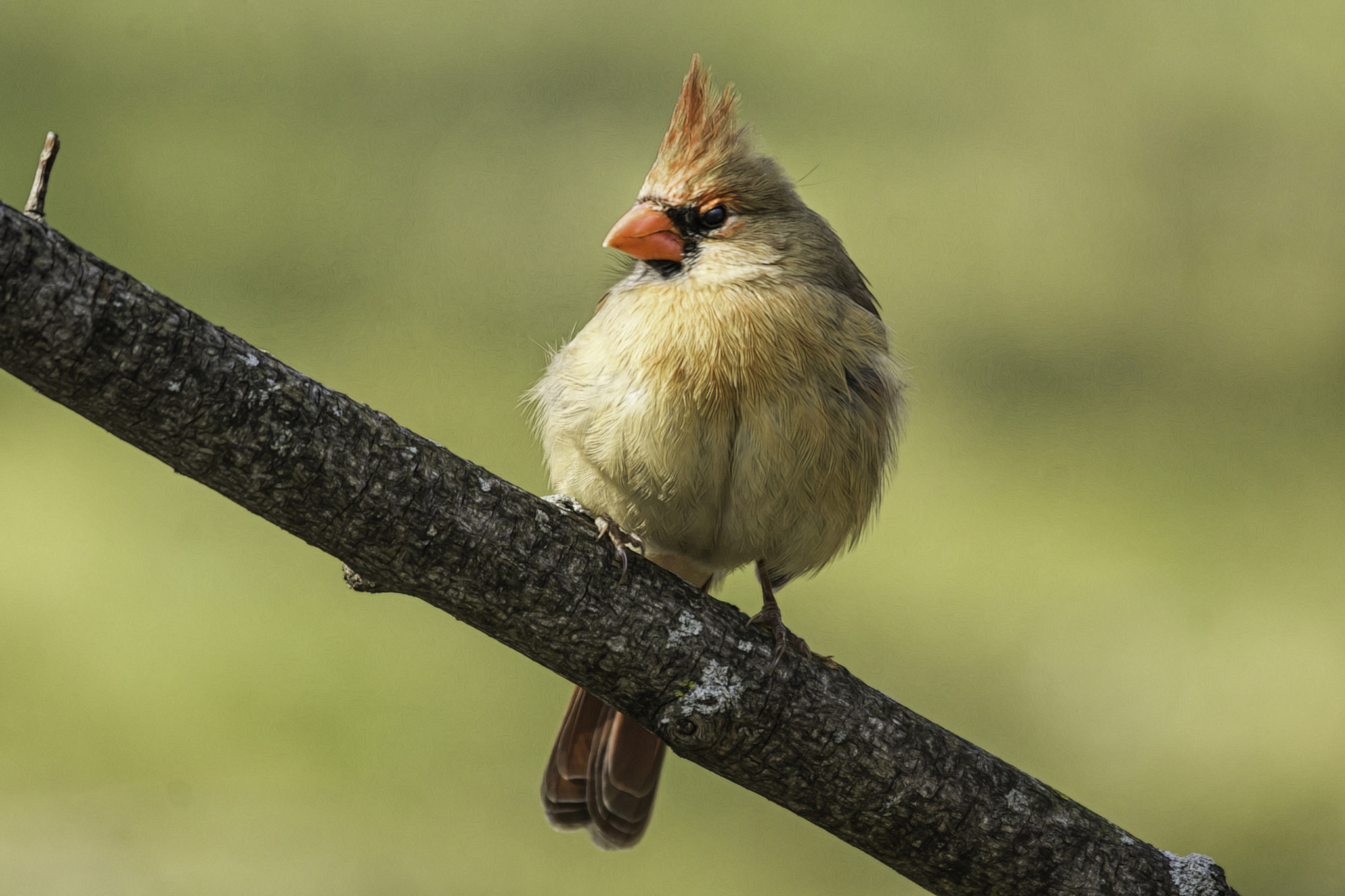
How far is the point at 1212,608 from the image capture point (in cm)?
350

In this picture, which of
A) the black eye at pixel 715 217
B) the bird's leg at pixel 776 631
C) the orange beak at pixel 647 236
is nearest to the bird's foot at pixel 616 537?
the bird's leg at pixel 776 631

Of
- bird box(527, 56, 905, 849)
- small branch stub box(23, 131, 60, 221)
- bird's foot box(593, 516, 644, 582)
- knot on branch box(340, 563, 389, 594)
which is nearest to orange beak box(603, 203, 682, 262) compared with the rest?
bird box(527, 56, 905, 849)

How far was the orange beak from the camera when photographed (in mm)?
1873

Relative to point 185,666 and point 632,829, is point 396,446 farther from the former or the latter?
point 185,666

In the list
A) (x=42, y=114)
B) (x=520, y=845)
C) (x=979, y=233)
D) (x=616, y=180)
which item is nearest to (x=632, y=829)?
(x=520, y=845)

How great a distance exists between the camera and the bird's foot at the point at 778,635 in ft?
4.98

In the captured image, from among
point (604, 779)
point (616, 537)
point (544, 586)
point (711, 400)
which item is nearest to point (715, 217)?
point (711, 400)

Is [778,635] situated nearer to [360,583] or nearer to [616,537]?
[616,537]

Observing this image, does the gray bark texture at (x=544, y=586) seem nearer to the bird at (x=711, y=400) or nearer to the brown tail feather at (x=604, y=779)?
the bird at (x=711, y=400)

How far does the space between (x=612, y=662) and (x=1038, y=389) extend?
2.79 metres

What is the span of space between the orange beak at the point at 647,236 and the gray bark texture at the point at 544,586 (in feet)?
2.03

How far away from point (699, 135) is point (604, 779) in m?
1.14

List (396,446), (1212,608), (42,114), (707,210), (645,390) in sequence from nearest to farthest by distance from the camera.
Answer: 1. (396,446)
2. (645,390)
3. (707,210)
4. (1212,608)
5. (42,114)

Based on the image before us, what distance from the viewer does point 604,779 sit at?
1.99m
